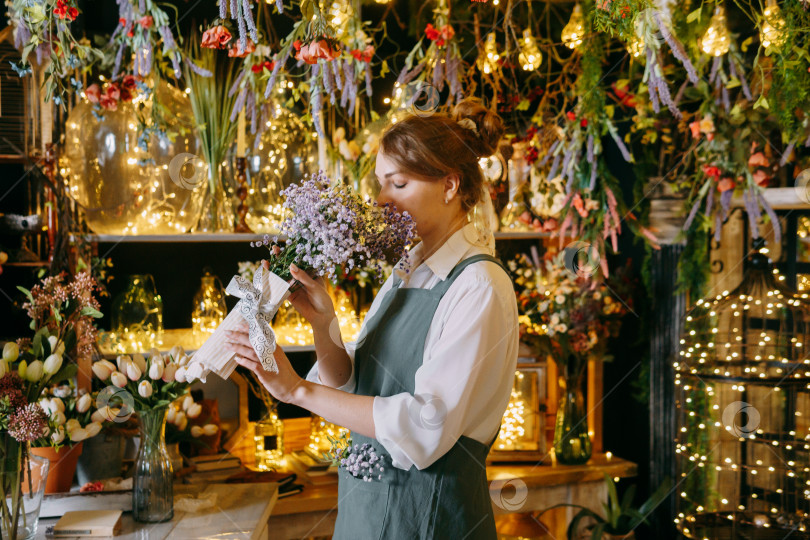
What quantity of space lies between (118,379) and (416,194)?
938mm

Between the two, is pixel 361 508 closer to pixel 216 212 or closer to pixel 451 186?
pixel 451 186

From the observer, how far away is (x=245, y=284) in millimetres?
1406

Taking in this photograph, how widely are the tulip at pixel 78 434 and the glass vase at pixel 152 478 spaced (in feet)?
0.46

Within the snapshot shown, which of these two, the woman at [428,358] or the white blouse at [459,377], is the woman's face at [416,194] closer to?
the woman at [428,358]

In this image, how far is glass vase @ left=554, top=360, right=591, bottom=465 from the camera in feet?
9.14

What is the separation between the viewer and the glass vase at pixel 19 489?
1.67 meters

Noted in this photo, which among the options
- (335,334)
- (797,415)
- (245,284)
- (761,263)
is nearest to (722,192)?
(761,263)

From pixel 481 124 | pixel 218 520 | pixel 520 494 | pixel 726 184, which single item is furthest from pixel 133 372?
pixel 726 184

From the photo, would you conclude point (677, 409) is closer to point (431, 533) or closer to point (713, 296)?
point (713, 296)

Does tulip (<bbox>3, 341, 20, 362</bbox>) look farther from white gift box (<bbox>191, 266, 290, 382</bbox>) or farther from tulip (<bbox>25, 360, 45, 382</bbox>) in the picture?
white gift box (<bbox>191, 266, 290, 382</bbox>)

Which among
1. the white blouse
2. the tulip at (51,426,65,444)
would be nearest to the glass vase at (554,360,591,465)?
the white blouse

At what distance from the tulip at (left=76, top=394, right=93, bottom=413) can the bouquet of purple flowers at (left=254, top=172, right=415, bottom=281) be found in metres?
0.81

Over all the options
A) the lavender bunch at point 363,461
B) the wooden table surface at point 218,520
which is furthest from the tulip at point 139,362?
the lavender bunch at point 363,461

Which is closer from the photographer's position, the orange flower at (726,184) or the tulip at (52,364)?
the tulip at (52,364)
